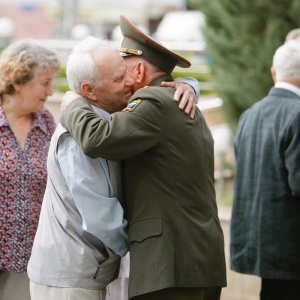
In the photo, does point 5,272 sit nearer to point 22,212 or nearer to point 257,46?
point 22,212

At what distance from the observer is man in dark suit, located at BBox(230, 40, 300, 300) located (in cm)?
488

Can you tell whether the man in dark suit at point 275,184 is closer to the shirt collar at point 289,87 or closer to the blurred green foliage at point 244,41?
the shirt collar at point 289,87

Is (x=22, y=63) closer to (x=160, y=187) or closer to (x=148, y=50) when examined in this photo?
(x=148, y=50)

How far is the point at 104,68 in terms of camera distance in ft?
12.3

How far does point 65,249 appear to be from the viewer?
3.74 meters

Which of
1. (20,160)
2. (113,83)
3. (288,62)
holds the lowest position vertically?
(20,160)

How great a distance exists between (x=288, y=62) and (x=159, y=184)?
1.64 meters

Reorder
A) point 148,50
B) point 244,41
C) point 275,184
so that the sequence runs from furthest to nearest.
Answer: point 244,41 < point 275,184 < point 148,50

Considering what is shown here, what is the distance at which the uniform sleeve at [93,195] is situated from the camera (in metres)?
3.67

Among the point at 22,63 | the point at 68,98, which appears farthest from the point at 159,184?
the point at 22,63

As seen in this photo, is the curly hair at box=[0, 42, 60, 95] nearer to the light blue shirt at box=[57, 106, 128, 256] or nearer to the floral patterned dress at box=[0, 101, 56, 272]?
the floral patterned dress at box=[0, 101, 56, 272]

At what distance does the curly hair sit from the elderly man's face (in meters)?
0.77

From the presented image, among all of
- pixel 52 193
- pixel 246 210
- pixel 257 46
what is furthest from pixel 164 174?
pixel 257 46

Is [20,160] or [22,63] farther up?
[22,63]
